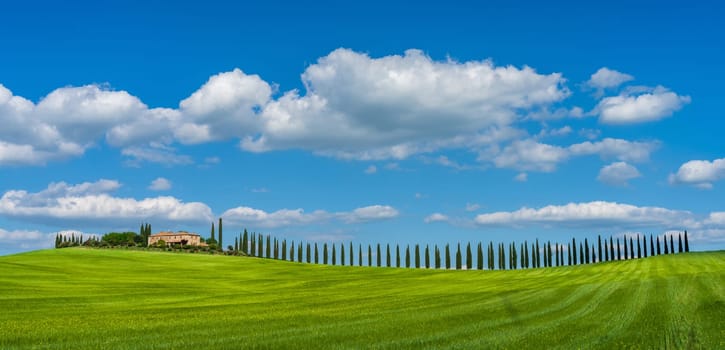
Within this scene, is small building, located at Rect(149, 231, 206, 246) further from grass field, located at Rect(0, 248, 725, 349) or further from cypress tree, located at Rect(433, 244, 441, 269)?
grass field, located at Rect(0, 248, 725, 349)

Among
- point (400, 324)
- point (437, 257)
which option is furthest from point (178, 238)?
point (400, 324)

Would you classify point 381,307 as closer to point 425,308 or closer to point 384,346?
point 425,308

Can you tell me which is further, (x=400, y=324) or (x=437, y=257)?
(x=437, y=257)

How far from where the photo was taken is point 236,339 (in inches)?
683

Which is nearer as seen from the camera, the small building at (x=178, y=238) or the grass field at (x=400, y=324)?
the grass field at (x=400, y=324)

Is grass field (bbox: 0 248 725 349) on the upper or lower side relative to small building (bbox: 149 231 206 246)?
lower

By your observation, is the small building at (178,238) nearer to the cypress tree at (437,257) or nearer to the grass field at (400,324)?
the cypress tree at (437,257)

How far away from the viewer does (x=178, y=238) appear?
173 meters

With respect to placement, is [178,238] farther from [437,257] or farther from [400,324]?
[400,324]

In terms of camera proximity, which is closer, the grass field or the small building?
the grass field

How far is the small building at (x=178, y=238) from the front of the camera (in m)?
171

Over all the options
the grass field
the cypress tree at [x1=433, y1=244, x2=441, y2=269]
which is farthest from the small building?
the grass field

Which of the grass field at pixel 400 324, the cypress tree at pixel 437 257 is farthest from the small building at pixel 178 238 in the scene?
the grass field at pixel 400 324

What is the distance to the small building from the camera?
170625 millimetres
